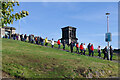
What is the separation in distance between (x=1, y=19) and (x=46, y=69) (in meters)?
6.34

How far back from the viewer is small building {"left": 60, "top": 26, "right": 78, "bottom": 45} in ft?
176

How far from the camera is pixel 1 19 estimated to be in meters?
10.2

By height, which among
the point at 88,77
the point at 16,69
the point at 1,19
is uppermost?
the point at 1,19

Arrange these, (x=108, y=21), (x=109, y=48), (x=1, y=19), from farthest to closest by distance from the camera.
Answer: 1. (x=108, y=21)
2. (x=109, y=48)
3. (x=1, y=19)

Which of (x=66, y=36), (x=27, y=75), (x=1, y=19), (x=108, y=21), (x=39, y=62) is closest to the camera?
(x=1, y=19)

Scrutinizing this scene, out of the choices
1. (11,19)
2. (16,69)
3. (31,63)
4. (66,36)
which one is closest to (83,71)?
(31,63)

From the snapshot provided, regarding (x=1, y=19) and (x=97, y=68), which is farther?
(x=97, y=68)

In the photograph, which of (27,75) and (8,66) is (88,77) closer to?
(27,75)

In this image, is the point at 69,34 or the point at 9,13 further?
the point at 69,34

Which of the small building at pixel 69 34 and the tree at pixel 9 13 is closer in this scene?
the tree at pixel 9 13

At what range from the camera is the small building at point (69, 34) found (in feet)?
176

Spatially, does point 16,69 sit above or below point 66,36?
below

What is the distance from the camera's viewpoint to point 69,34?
177ft

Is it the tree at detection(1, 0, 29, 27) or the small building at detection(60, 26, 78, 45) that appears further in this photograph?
the small building at detection(60, 26, 78, 45)
